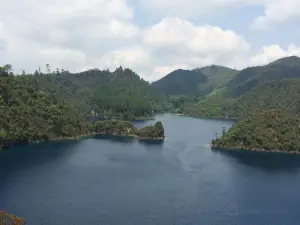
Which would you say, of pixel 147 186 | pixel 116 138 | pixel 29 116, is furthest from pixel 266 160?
pixel 29 116

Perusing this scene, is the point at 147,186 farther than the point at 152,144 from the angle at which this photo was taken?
No

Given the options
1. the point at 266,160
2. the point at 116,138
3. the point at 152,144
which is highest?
the point at 116,138

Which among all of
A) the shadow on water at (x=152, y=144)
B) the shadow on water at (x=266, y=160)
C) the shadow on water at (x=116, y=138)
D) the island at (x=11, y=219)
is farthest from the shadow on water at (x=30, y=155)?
the shadow on water at (x=266, y=160)

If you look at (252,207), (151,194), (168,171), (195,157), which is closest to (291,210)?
(252,207)

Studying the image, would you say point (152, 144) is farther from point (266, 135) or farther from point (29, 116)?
point (29, 116)

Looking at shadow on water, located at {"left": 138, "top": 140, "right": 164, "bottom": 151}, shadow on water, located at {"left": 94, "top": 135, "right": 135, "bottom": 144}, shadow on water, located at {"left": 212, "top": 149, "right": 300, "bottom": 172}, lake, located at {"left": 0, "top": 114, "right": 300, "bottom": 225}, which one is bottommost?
lake, located at {"left": 0, "top": 114, "right": 300, "bottom": 225}

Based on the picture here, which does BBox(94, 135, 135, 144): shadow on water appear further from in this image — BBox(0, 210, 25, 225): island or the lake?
BBox(0, 210, 25, 225): island

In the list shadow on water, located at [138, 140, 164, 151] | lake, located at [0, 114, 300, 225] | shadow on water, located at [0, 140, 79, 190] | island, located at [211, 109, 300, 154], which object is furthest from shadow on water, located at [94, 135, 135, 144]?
island, located at [211, 109, 300, 154]
